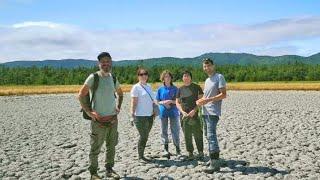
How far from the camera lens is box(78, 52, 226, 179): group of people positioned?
9820 mm

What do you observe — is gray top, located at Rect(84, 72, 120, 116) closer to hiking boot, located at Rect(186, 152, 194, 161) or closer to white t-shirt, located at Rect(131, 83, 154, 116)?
white t-shirt, located at Rect(131, 83, 154, 116)

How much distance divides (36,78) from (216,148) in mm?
124044

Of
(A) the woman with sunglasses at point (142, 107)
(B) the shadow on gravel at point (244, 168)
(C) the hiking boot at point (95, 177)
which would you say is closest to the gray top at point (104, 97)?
(C) the hiking boot at point (95, 177)

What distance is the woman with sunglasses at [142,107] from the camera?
1192 cm

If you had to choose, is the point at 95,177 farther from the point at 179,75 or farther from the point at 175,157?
the point at 179,75

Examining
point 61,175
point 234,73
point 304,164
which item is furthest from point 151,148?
point 234,73

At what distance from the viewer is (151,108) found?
11992 millimetres

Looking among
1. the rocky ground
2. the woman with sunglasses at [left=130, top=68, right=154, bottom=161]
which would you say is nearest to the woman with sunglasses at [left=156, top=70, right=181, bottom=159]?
the woman with sunglasses at [left=130, top=68, right=154, bottom=161]

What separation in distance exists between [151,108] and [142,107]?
0.77ft

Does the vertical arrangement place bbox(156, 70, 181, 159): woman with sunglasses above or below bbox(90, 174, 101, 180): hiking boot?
above

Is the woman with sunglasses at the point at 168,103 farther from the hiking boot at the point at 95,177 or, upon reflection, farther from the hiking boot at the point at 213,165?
the hiking boot at the point at 95,177

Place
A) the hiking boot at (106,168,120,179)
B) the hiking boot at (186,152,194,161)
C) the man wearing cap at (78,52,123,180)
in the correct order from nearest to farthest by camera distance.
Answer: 1. the man wearing cap at (78,52,123,180)
2. the hiking boot at (106,168,120,179)
3. the hiking boot at (186,152,194,161)

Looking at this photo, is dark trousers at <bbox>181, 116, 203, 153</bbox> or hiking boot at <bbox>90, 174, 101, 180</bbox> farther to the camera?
dark trousers at <bbox>181, 116, 203, 153</bbox>

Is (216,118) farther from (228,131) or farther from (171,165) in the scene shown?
(228,131)
